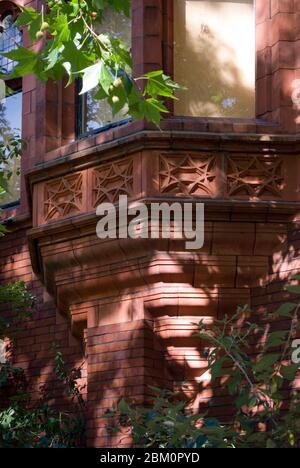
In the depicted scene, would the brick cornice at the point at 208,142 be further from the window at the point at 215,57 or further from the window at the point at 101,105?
the window at the point at 101,105

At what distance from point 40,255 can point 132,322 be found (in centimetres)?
145

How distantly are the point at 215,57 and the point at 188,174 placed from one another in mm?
1314

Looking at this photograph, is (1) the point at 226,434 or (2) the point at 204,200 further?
(2) the point at 204,200

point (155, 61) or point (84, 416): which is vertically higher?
point (155, 61)

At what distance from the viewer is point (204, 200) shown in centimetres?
895

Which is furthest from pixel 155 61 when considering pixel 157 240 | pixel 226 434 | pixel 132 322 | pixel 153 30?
pixel 226 434

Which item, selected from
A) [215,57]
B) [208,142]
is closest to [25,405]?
[208,142]

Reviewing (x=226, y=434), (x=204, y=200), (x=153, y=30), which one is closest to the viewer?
(x=226, y=434)

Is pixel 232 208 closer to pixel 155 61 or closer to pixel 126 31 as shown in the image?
pixel 155 61

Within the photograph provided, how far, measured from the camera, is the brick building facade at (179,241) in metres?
9.03

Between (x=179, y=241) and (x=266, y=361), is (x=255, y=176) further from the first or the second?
(x=266, y=361)

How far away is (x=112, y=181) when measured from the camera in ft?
30.8

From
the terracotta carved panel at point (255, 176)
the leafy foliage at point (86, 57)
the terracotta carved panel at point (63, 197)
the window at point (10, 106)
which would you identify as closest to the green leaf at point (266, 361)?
the leafy foliage at point (86, 57)

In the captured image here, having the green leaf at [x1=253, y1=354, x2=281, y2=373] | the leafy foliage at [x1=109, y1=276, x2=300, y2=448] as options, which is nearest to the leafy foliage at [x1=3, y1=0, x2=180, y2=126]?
the leafy foliage at [x1=109, y1=276, x2=300, y2=448]
